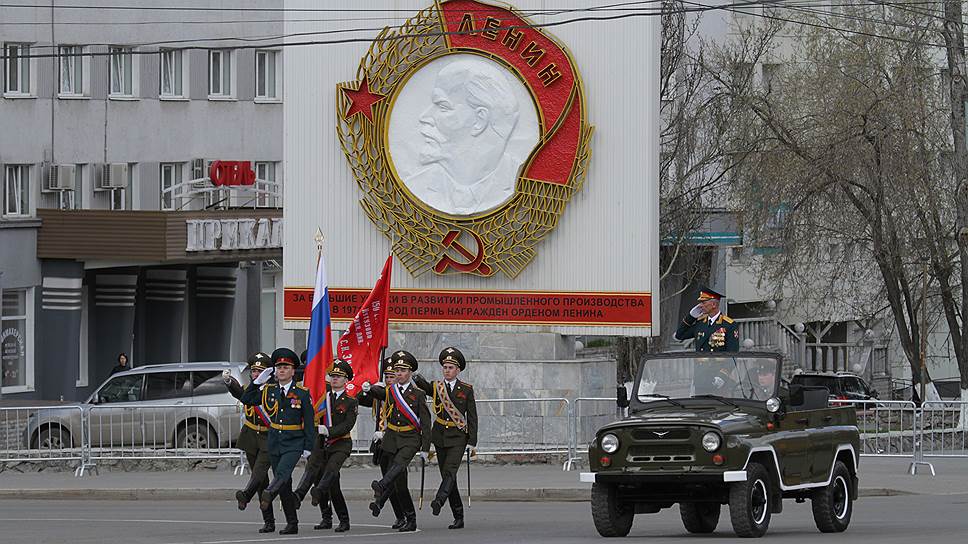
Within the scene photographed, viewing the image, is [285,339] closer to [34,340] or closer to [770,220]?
[34,340]

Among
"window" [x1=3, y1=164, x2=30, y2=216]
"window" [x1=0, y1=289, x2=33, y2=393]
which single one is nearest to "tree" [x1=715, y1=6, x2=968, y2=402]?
"window" [x1=3, y1=164, x2=30, y2=216]

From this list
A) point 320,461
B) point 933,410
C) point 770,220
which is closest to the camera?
point 320,461

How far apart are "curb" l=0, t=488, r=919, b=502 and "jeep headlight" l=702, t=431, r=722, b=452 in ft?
24.4

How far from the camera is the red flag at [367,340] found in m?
24.5

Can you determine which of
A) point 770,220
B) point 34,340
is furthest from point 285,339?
point 770,220

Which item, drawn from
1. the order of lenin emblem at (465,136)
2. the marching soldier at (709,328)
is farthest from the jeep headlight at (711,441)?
the order of lenin emblem at (465,136)

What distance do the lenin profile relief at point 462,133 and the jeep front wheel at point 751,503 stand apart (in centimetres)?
1194

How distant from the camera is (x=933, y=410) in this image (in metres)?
27.4

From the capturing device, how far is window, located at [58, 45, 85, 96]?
48.0 metres

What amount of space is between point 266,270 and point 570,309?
93.5ft

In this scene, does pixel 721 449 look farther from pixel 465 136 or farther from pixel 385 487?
pixel 465 136

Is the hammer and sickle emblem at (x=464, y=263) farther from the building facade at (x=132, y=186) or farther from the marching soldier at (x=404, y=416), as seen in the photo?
the building facade at (x=132, y=186)

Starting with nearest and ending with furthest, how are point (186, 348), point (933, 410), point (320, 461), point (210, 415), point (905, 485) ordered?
point (320, 461) < point (905, 485) < point (933, 410) < point (210, 415) < point (186, 348)

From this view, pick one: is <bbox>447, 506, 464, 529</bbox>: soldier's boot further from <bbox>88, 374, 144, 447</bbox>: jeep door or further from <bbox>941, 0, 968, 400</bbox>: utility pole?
<bbox>941, 0, 968, 400</bbox>: utility pole
